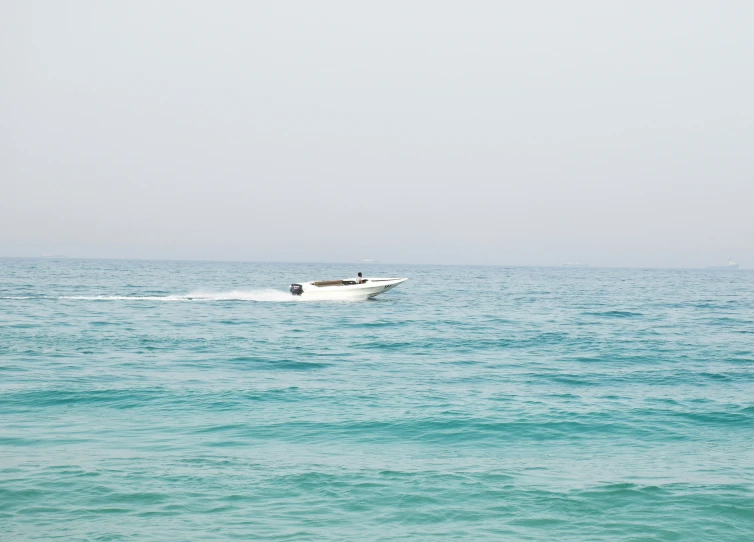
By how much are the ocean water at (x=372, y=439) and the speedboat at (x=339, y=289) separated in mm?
22012

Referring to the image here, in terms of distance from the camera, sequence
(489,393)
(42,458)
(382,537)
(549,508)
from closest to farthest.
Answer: (382,537) < (549,508) < (42,458) < (489,393)

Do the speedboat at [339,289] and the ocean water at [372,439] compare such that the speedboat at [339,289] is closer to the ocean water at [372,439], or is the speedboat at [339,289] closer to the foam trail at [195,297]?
the foam trail at [195,297]

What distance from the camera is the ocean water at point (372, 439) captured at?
1088cm

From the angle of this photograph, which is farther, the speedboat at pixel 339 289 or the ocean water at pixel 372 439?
the speedboat at pixel 339 289

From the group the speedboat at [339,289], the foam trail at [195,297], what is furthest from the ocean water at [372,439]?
the foam trail at [195,297]

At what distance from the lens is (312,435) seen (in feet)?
52.1

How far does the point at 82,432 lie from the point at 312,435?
485cm

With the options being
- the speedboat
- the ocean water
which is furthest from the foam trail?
the ocean water

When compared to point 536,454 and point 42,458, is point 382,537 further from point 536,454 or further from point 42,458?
point 42,458

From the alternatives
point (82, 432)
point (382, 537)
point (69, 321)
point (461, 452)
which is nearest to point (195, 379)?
point (82, 432)

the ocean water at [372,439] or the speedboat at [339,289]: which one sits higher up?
the speedboat at [339,289]

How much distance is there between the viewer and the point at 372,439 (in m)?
15.6

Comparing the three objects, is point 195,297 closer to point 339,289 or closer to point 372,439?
point 339,289

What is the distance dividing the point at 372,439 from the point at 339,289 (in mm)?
40702
